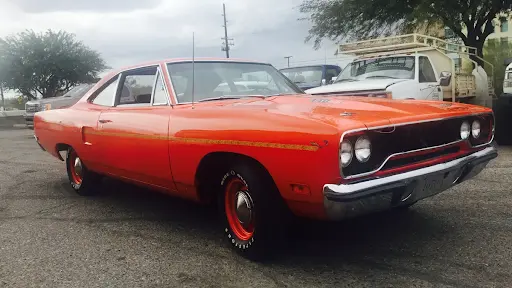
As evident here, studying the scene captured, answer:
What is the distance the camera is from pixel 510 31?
209ft

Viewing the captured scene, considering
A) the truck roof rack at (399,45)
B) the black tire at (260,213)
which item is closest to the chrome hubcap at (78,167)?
the black tire at (260,213)

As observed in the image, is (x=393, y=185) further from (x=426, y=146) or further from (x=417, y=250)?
(x=417, y=250)

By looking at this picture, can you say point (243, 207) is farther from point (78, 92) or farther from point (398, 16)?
point (398, 16)

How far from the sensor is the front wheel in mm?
3127

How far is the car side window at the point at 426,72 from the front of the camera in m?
8.59

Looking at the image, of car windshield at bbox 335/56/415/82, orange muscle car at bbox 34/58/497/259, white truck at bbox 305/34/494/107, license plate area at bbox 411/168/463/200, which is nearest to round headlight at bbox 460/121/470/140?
orange muscle car at bbox 34/58/497/259

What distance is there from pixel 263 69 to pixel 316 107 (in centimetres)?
152

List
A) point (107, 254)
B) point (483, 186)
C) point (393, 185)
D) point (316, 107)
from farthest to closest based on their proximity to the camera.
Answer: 1. point (483, 186)
2. point (107, 254)
3. point (316, 107)
4. point (393, 185)

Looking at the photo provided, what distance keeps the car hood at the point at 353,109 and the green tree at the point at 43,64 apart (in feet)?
77.3

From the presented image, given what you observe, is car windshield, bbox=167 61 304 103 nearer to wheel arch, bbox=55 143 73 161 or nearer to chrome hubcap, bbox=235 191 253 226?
chrome hubcap, bbox=235 191 253 226

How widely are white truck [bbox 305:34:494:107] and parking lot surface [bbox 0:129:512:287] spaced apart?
3.10m

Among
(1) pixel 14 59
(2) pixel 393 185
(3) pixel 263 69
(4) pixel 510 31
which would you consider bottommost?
(2) pixel 393 185

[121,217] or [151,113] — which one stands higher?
[151,113]

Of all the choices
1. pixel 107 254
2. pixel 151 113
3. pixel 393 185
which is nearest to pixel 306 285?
pixel 393 185
